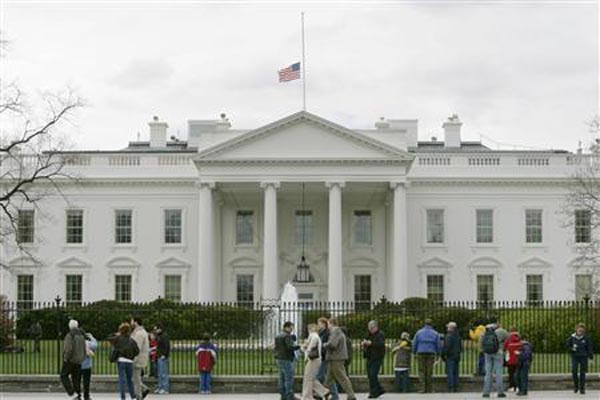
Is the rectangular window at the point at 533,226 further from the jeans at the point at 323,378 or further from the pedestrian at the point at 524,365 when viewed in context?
the jeans at the point at 323,378

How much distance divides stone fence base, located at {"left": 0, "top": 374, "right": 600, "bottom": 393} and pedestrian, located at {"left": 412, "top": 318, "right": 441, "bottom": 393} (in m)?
0.48

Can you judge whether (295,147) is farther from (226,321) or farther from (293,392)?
(293,392)

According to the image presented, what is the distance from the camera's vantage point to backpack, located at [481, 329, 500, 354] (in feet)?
82.4

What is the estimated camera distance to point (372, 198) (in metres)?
62.8

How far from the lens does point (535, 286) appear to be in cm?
6209

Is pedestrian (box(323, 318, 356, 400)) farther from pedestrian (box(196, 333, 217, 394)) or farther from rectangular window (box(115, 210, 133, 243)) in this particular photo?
rectangular window (box(115, 210, 133, 243))

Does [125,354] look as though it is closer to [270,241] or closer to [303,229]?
[270,241]

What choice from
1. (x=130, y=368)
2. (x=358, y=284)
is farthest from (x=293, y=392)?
(x=358, y=284)

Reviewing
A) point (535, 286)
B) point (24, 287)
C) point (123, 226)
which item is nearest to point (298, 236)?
point (123, 226)

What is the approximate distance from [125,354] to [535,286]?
138ft

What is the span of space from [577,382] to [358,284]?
36.7m

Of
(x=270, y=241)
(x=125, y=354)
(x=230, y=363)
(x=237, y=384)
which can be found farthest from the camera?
(x=270, y=241)

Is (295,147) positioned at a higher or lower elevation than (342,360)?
higher

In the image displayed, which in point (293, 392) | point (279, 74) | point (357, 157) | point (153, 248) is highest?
point (279, 74)
